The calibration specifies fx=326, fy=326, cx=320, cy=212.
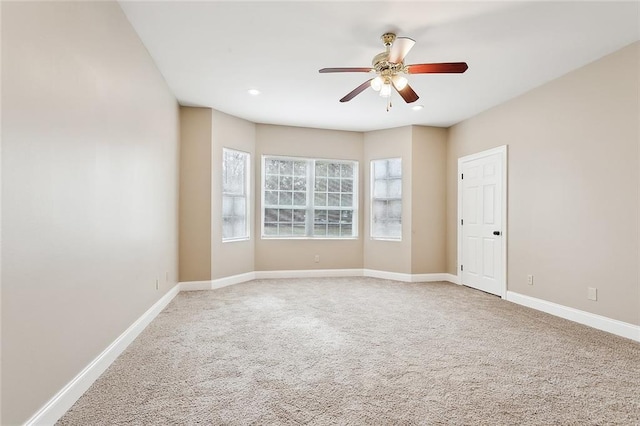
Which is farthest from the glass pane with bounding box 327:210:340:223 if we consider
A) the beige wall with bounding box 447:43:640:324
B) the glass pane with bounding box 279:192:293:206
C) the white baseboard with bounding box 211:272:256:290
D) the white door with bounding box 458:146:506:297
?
the beige wall with bounding box 447:43:640:324

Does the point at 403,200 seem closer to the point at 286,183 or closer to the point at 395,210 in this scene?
the point at 395,210

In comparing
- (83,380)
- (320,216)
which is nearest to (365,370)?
(83,380)

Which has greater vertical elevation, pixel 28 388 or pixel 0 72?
pixel 0 72

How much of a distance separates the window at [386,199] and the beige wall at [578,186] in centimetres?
179

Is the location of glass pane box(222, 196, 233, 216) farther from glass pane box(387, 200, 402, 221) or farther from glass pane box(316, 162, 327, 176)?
glass pane box(387, 200, 402, 221)

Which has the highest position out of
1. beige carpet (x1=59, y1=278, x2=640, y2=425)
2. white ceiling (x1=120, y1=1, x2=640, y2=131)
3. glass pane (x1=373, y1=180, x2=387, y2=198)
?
white ceiling (x1=120, y1=1, x2=640, y2=131)

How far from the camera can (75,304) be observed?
191cm

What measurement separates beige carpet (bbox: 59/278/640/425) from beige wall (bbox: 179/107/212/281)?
3.37ft

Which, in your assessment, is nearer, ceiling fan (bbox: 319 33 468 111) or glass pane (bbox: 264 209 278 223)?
ceiling fan (bbox: 319 33 468 111)

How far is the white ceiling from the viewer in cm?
250

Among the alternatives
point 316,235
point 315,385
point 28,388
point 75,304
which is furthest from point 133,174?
point 316,235

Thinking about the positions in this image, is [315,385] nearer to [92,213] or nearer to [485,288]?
[92,213]

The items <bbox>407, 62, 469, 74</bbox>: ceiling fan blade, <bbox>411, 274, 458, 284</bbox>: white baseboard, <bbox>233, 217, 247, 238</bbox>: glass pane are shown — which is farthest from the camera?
<bbox>411, 274, 458, 284</bbox>: white baseboard

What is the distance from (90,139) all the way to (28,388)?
1389 mm
